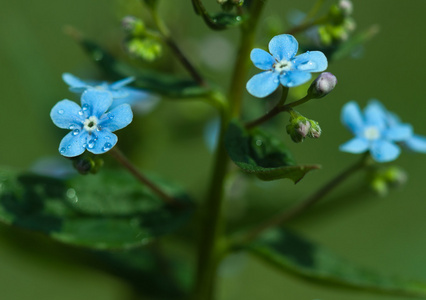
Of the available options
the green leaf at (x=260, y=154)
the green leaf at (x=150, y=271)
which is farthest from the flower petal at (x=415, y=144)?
the green leaf at (x=150, y=271)

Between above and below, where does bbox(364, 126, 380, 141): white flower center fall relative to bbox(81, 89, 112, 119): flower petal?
above

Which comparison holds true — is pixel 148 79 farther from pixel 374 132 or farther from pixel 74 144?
pixel 374 132

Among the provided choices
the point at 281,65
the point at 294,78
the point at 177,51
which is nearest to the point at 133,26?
the point at 177,51

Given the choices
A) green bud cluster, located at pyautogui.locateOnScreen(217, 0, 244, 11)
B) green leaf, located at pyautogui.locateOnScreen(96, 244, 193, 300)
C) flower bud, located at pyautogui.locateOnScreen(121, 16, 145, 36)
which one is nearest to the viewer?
green bud cluster, located at pyautogui.locateOnScreen(217, 0, 244, 11)

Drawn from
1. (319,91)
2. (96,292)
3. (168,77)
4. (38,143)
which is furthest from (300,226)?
(38,143)

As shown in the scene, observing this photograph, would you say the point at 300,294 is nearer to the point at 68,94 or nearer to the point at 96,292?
the point at 96,292

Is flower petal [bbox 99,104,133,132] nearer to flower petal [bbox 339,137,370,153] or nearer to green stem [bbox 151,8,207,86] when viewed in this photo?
green stem [bbox 151,8,207,86]

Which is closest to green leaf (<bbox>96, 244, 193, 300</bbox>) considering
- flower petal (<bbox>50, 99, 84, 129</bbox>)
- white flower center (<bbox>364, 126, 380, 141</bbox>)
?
flower petal (<bbox>50, 99, 84, 129</bbox>)
